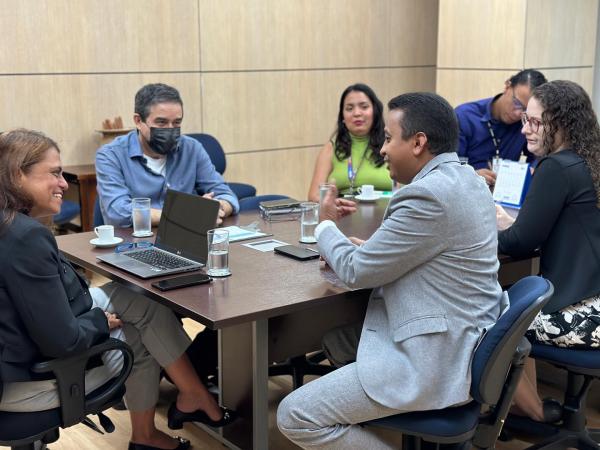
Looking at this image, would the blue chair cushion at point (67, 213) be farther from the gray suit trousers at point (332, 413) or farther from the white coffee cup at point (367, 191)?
the gray suit trousers at point (332, 413)

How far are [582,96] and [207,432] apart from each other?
6.45ft

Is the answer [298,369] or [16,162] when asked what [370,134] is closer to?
[298,369]

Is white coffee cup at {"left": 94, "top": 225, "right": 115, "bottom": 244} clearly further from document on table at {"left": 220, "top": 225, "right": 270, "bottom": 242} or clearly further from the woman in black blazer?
document on table at {"left": 220, "top": 225, "right": 270, "bottom": 242}

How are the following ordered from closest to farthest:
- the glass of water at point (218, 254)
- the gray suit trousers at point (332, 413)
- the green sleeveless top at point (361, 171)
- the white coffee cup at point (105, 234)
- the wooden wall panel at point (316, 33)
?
the gray suit trousers at point (332, 413) → the glass of water at point (218, 254) → the white coffee cup at point (105, 234) → the green sleeveless top at point (361, 171) → the wooden wall panel at point (316, 33)

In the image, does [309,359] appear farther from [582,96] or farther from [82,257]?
[582,96]

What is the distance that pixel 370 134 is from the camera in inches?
167

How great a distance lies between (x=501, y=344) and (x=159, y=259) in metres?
1.24

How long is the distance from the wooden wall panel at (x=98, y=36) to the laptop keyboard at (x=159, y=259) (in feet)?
9.01

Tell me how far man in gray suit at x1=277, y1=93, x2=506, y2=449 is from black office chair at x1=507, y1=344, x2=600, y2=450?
21.0 inches

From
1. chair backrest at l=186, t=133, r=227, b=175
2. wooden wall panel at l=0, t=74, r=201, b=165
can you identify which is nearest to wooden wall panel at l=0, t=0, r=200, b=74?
wooden wall panel at l=0, t=74, r=201, b=165

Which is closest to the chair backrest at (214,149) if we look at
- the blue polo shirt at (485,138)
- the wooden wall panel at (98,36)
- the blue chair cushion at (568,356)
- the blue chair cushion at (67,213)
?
the wooden wall panel at (98,36)

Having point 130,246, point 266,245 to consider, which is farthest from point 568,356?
point 130,246

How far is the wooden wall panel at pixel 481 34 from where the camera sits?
5.52m

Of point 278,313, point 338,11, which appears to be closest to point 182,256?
point 278,313
